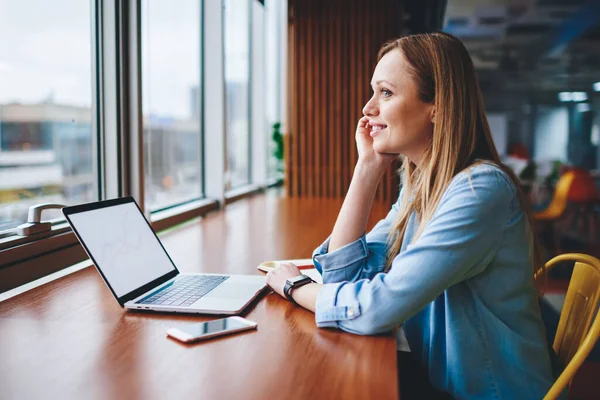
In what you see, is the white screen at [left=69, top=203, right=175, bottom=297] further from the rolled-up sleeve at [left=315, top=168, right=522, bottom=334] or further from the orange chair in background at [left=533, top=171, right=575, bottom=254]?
the orange chair in background at [left=533, top=171, right=575, bottom=254]

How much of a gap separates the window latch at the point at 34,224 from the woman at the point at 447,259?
2.60 ft

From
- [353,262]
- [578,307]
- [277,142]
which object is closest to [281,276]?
[353,262]

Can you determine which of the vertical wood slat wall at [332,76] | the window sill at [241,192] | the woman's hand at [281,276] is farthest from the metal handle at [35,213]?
the vertical wood slat wall at [332,76]

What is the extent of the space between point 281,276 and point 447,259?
509mm

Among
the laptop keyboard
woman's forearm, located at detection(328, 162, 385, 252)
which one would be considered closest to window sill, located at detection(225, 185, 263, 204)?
the laptop keyboard

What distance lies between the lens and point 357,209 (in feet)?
5.26

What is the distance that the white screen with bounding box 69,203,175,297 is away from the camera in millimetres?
1398

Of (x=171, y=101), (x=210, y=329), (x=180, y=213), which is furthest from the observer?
(x=171, y=101)

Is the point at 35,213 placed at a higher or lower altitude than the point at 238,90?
lower

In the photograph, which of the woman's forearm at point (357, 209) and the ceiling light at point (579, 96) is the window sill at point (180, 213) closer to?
the woman's forearm at point (357, 209)

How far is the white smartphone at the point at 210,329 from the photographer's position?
1181 mm

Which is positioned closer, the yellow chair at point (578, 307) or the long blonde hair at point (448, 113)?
the long blonde hair at point (448, 113)

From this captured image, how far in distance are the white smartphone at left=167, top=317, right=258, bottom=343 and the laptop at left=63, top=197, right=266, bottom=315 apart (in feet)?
0.26

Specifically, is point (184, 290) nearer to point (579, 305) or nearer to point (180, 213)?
point (579, 305)
